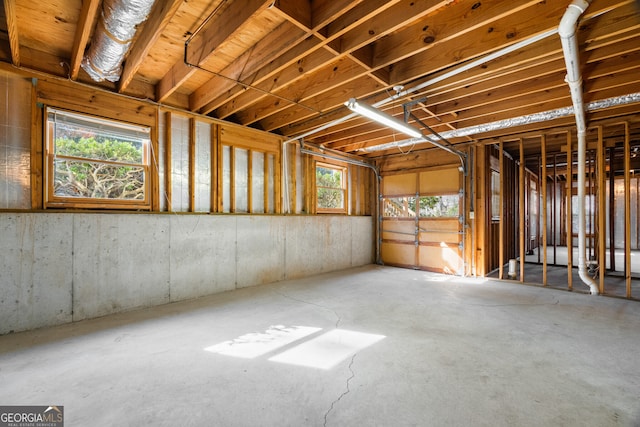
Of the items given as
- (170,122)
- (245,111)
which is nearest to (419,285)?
(245,111)

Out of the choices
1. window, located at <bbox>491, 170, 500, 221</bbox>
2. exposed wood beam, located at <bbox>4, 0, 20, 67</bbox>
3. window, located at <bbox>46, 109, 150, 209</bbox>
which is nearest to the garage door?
window, located at <bbox>491, 170, 500, 221</bbox>

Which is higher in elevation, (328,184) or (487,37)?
(487,37)

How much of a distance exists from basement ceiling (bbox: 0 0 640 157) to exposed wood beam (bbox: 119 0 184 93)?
0.04 feet

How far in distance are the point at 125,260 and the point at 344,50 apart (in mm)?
3400

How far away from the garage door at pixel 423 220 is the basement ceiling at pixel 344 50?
1931 millimetres

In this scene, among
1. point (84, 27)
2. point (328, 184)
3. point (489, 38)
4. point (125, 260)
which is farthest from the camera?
point (328, 184)

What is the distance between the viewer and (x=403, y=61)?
3.05 m

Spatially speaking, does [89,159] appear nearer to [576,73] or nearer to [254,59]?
[254,59]

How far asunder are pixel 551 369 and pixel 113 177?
775cm

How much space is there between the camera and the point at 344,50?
261cm

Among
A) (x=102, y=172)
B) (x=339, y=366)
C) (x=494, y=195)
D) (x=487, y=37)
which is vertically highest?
(x=487, y=37)

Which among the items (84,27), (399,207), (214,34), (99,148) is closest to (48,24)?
(84,27)

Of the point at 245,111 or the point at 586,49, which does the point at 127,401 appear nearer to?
the point at 245,111

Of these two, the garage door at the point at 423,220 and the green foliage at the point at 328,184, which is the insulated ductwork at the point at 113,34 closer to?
the garage door at the point at 423,220
